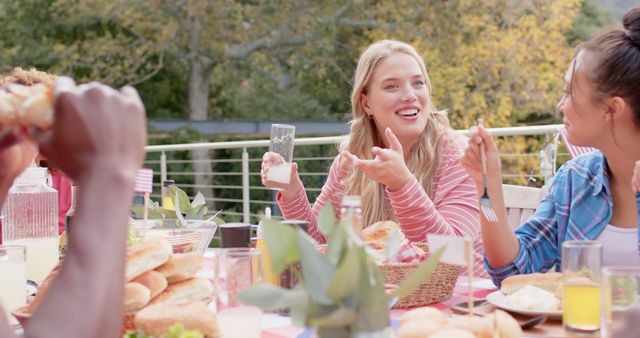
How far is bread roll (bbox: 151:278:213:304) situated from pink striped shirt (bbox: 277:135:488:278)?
3.01ft

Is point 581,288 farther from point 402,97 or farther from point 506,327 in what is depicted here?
point 402,97

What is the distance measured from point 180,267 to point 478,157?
2.89ft

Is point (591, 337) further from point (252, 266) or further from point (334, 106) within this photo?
point (334, 106)

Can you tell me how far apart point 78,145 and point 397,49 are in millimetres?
1993

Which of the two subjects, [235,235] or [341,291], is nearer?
[341,291]

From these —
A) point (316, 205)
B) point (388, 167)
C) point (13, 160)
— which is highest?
point (13, 160)

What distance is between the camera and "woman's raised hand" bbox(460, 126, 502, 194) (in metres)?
1.79

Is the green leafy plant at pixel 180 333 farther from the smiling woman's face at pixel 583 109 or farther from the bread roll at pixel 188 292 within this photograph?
the smiling woman's face at pixel 583 109

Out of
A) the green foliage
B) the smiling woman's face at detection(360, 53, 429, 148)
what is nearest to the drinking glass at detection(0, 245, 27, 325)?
the smiling woman's face at detection(360, 53, 429, 148)

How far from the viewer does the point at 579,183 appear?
6.67 ft

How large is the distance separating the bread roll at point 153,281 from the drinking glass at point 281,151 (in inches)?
35.6

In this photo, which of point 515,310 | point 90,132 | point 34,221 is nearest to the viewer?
point 90,132

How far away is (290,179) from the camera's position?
2518 mm

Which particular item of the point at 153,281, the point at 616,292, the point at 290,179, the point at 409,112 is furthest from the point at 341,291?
the point at 409,112
